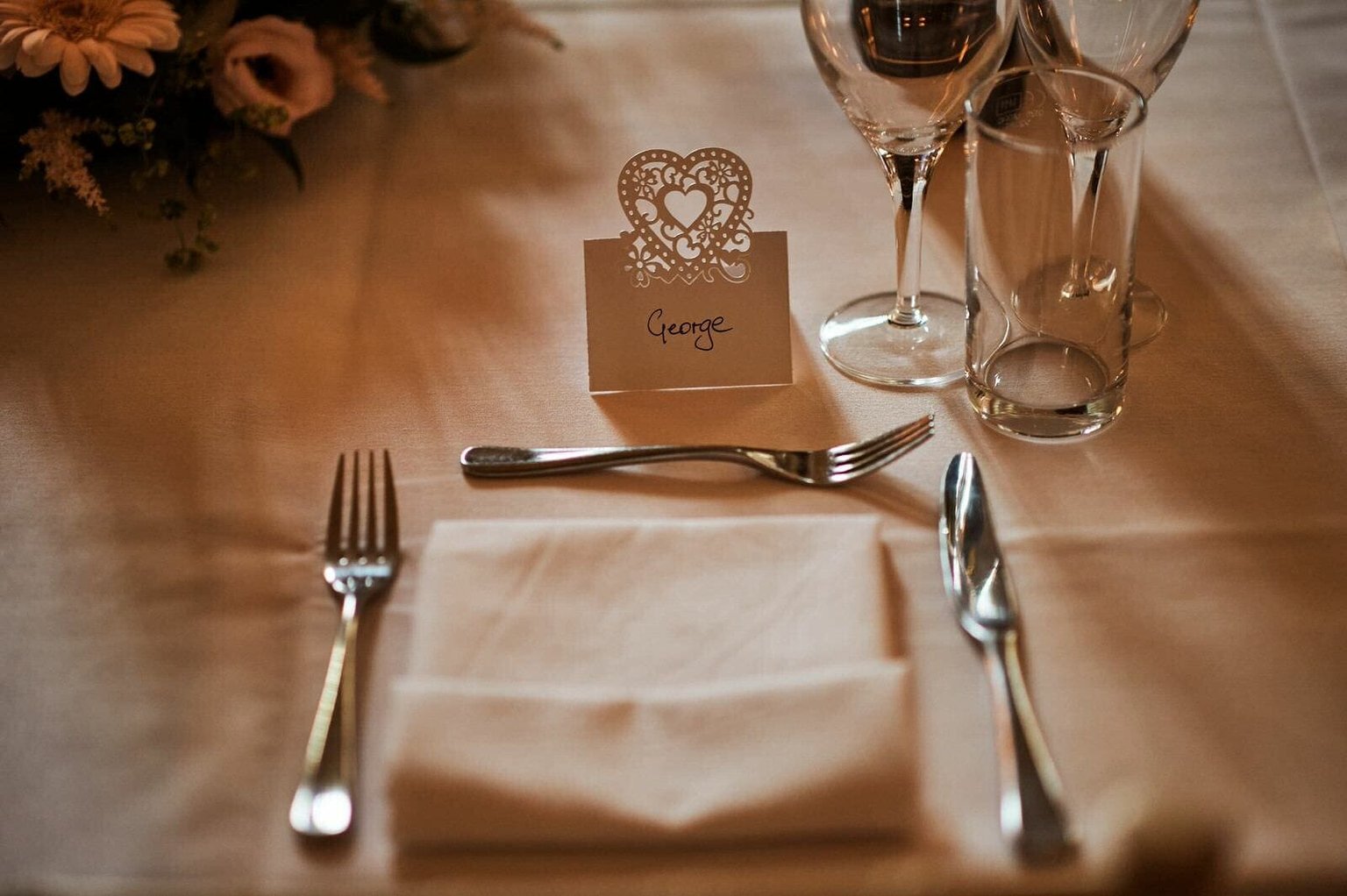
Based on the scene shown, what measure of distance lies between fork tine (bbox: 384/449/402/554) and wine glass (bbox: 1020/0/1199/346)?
52 centimetres

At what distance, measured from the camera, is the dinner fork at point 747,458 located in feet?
2.49

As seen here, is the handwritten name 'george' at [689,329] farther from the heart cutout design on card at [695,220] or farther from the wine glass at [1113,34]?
the wine glass at [1113,34]

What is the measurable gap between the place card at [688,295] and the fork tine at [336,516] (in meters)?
0.19

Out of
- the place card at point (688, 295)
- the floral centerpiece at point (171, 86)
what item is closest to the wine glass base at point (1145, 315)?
the place card at point (688, 295)

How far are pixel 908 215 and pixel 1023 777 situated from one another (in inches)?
16.6

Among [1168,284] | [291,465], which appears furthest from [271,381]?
[1168,284]

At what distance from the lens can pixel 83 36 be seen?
950 mm

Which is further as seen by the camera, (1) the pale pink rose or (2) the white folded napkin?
(1) the pale pink rose

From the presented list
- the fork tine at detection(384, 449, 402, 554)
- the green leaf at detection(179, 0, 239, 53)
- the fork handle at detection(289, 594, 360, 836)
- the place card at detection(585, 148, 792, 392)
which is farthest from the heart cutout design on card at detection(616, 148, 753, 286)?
the green leaf at detection(179, 0, 239, 53)

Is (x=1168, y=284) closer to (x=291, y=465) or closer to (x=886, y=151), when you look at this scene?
(x=886, y=151)

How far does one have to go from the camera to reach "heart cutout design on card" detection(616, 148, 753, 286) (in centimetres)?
80

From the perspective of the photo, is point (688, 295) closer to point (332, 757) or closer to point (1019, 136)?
point (1019, 136)

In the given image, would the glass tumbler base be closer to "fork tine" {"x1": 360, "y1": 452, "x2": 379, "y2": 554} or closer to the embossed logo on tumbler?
the embossed logo on tumbler

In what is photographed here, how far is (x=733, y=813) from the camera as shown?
0.52 metres
